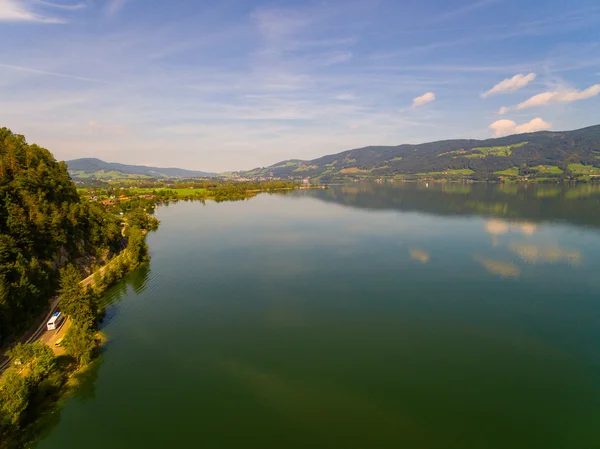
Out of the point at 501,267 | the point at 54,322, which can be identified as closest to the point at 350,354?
the point at 54,322

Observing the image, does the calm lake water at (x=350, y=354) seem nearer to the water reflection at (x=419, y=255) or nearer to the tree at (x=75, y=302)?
the water reflection at (x=419, y=255)

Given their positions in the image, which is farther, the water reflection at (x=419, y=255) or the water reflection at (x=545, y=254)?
the water reflection at (x=419, y=255)

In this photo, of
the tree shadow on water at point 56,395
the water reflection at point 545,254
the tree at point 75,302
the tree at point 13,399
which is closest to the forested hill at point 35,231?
the tree at point 75,302

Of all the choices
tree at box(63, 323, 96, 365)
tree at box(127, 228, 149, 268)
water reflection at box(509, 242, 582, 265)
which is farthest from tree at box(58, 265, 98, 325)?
water reflection at box(509, 242, 582, 265)

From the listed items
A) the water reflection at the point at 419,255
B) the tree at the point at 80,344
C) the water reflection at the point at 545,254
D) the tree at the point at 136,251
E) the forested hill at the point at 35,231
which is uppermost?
the forested hill at the point at 35,231

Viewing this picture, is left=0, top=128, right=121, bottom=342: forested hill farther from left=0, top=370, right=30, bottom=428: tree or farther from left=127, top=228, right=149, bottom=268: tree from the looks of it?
left=0, top=370, right=30, bottom=428: tree

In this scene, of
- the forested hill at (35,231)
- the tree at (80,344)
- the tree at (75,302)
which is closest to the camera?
the tree at (80,344)
